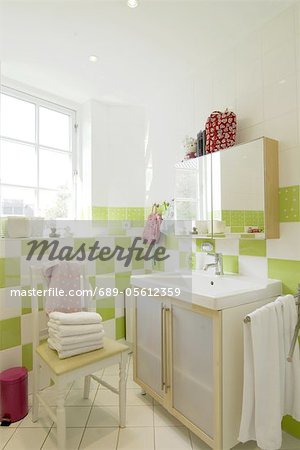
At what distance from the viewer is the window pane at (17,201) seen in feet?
7.07

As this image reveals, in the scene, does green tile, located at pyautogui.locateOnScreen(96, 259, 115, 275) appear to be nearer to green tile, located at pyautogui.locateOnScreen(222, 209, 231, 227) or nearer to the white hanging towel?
green tile, located at pyautogui.locateOnScreen(222, 209, 231, 227)

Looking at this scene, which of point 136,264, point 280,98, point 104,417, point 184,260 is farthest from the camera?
point 136,264

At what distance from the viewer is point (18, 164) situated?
2.26 metres

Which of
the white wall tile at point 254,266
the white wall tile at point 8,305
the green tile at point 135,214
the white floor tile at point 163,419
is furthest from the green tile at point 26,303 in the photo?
the white wall tile at point 254,266

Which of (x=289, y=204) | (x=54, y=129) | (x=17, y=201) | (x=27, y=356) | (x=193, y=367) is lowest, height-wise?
(x=27, y=356)

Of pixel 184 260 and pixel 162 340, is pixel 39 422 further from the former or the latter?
pixel 184 260

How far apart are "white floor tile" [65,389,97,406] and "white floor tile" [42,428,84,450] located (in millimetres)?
235

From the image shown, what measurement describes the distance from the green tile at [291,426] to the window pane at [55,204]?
2197 mm

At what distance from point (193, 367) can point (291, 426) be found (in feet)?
2.17

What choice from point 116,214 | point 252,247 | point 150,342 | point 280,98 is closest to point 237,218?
point 252,247

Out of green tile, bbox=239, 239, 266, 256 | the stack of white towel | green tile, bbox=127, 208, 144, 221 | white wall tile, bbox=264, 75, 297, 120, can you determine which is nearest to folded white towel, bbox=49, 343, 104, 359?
the stack of white towel

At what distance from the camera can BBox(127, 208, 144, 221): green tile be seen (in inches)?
105

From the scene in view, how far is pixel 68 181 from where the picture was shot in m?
2.60

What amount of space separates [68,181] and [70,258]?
2.75 ft
